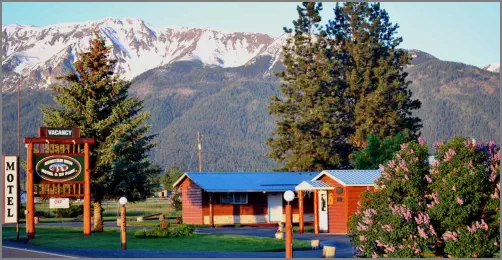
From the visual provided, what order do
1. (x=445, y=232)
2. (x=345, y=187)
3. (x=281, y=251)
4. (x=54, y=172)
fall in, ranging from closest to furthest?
1. (x=445, y=232)
2. (x=281, y=251)
3. (x=54, y=172)
4. (x=345, y=187)

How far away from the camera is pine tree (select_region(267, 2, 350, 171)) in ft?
222

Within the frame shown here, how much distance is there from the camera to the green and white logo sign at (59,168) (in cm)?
3762

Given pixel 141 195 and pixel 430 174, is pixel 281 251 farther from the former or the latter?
pixel 141 195

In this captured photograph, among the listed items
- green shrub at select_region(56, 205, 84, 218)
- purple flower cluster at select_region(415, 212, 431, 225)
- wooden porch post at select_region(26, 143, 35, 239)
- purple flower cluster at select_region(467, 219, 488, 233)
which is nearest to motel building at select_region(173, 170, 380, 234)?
green shrub at select_region(56, 205, 84, 218)

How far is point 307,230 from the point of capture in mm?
47719

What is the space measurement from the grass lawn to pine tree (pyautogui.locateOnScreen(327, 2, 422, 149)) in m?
32.4

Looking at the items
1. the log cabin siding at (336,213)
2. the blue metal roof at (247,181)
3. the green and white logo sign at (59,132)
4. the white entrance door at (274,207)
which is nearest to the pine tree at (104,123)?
the green and white logo sign at (59,132)

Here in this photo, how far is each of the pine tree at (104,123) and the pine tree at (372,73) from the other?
86.5 feet

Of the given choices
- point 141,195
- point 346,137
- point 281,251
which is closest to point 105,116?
point 141,195

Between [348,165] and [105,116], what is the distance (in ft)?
91.5

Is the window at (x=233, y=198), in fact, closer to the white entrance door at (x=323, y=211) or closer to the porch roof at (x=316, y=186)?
the white entrance door at (x=323, y=211)

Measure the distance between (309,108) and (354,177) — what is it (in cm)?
2959

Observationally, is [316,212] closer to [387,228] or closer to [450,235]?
[387,228]

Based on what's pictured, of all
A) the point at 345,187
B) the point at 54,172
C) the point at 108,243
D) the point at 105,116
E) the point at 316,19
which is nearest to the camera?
the point at 108,243
